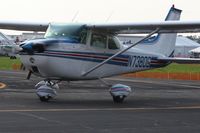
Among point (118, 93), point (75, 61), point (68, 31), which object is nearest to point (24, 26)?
point (68, 31)

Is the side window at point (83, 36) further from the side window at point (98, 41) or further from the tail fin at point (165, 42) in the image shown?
the tail fin at point (165, 42)

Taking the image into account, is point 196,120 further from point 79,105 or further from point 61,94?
point 61,94

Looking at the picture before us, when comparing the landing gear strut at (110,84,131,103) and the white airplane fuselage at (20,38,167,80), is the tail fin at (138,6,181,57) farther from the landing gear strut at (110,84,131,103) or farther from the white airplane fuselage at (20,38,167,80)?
the landing gear strut at (110,84,131,103)

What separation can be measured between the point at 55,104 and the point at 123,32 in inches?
165

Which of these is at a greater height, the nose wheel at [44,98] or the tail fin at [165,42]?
the tail fin at [165,42]

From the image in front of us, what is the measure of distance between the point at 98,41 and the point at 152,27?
1759 millimetres

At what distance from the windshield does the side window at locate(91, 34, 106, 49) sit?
45 centimetres

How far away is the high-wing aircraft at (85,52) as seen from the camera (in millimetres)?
14883

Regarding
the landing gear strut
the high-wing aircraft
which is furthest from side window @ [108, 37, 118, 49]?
the landing gear strut

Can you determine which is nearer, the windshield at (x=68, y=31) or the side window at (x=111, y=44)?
the windshield at (x=68, y=31)

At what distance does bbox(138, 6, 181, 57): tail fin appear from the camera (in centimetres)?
1969

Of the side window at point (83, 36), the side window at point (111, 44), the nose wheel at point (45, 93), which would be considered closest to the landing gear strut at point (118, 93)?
the side window at point (111, 44)

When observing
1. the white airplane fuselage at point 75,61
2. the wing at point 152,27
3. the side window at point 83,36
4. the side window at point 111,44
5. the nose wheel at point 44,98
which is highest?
the wing at point 152,27

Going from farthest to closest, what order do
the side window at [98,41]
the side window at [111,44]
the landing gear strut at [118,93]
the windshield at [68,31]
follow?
the side window at [111,44], the side window at [98,41], the landing gear strut at [118,93], the windshield at [68,31]
